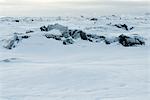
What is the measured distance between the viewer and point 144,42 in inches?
717

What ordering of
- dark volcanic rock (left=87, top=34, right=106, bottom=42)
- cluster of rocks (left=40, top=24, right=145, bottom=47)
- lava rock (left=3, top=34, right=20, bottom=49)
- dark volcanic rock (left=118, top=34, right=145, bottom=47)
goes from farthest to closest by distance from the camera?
dark volcanic rock (left=87, top=34, right=106, bottom=42) < cluster of rocks (left=40, top=24, right=145, bottom=47) < dark volcanic rock (left=118, top=34, right=145, bottom=47) < lava rock (left=3, top=34, right=20, bottom=49)

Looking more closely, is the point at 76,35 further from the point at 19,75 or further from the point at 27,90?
the point at 27,90

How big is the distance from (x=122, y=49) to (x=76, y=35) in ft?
12.2


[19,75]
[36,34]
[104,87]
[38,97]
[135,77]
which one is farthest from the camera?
[36,34]

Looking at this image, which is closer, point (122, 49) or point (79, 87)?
point (79, 87)

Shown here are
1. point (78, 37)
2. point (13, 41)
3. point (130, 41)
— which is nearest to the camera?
point (130, 41)

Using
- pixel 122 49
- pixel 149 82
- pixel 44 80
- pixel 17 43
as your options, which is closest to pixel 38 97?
pixel 44 80

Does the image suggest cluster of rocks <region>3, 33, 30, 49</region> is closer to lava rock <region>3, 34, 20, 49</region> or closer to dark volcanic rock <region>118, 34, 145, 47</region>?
lava rock <region>3, 34, 20, 49</region>

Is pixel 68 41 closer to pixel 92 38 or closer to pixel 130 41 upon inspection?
pixel 92 38

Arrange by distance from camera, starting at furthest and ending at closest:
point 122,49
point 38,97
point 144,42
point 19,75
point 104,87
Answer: point 144,42
point 122,49
point 19,75
point 104,87
point 38,97

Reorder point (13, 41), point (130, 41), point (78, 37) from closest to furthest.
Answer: point (130, 41)
point (13, 41)
point (78, 37)

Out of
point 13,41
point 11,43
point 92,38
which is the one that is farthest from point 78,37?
point 11,43

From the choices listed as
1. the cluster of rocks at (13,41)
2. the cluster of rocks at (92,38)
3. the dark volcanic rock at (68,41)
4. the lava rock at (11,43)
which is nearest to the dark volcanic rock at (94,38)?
the cluster of rocks at (92,38)

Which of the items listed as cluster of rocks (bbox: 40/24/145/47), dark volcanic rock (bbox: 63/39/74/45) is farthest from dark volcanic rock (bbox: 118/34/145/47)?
dark volcanic rock (bbox: 63/39/74/45)
